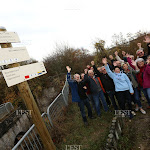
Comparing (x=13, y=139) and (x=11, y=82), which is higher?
(x=11, y=82)

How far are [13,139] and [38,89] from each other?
4.94 m

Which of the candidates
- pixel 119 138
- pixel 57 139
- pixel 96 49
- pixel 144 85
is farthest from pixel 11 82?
pixel 96 49

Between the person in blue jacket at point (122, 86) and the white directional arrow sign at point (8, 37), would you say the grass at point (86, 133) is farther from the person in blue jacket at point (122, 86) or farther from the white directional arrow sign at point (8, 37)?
the white directional arrow sign at point (8, 37)

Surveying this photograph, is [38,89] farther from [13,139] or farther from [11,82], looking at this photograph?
[11,82]

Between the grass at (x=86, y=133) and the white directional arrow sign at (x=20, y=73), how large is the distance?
8.78ft

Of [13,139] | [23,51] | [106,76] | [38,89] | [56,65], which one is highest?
[23,51]

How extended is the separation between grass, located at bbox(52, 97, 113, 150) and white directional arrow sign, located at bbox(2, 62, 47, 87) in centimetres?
268

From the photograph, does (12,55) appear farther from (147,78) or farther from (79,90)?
(147,78)

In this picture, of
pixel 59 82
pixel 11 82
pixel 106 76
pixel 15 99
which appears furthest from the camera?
pixel 15 99

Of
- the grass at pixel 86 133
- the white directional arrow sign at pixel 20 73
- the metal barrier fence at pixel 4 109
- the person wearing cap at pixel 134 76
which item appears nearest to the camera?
the white directional arrow sign at pixel 20 73

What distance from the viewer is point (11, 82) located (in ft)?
8.32

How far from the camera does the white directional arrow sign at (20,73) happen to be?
2.51m

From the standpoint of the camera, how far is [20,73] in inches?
109

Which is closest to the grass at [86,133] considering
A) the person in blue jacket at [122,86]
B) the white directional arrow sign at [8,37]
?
the person in blue jacket at [122,86]
